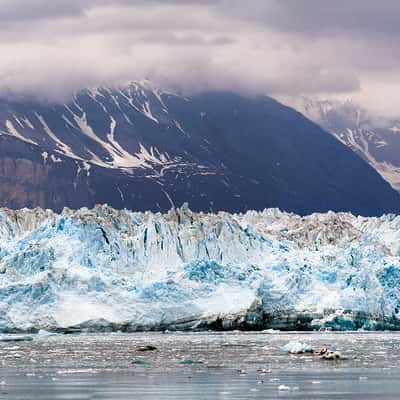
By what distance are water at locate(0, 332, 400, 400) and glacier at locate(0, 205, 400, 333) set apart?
10.0 m

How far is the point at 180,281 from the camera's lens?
269 feet

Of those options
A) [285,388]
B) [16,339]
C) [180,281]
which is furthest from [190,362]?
[180,281]

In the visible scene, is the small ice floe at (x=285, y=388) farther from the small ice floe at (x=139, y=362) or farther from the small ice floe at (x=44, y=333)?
the small ice floe at (x=44, y=333)

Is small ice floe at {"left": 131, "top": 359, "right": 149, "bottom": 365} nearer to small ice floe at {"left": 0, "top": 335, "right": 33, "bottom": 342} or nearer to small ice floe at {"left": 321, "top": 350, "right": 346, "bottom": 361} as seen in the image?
small ice floe at {"left": 321, "top": 350, "right": 346, "bottom": 361}

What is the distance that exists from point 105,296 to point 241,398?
4349cm

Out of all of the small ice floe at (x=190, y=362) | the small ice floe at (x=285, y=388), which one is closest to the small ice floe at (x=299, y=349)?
the small ice floe at (x=190, y=362)

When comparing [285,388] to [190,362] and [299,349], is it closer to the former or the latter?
[190,362]

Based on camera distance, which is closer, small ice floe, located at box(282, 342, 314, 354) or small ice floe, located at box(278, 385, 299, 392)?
small ice floe, located at box(278, 385, 299, 392)

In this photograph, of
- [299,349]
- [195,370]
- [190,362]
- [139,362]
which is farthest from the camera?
[299,349]

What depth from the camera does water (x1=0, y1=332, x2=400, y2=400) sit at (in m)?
38.8

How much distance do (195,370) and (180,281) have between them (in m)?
35.1

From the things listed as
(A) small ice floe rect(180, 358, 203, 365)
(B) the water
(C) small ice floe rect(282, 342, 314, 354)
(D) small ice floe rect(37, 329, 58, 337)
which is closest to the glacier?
(D) small ice floe rect(37, 329, 58, 337)

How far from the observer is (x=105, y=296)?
3150 inches

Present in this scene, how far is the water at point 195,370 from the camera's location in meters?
38.8
